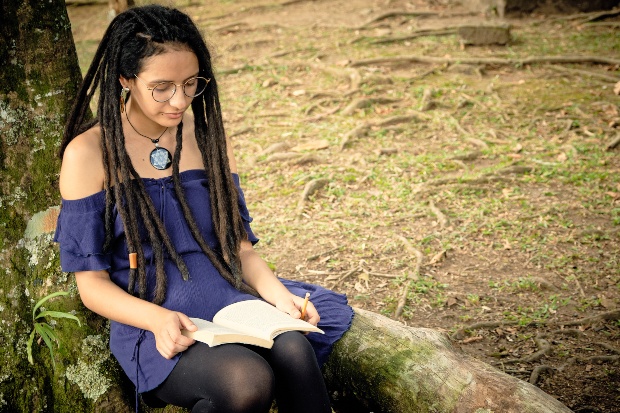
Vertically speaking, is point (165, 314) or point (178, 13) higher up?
point (178, 13)

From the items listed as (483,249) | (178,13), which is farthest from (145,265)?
(483,249)

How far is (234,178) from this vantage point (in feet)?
8.32

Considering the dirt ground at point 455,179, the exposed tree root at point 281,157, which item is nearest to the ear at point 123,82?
the dirt ground at point 455,179

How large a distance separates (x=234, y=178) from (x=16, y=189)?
77 centimetres

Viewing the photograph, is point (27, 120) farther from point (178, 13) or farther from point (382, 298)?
point (382, 298)

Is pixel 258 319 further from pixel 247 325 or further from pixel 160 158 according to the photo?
pixel 160 158

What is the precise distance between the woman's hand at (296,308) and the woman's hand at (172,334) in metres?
0.41

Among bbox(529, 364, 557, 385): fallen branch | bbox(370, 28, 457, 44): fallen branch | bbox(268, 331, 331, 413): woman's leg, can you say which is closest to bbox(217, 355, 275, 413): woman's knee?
bbox(268, 331, 331, 413): woman's leg

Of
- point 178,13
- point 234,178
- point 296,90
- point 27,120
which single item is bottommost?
point 296,90

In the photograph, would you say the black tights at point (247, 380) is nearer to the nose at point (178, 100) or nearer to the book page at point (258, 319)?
the book page at point (258, 319)

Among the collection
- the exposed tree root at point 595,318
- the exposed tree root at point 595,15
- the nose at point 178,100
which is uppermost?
the nose at point 178,100

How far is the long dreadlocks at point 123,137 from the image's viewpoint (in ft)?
7.19

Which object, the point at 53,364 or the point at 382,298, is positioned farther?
the point at 382,298

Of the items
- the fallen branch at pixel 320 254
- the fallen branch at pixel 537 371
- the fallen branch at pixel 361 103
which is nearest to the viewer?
the fallen branch at pixel 537 371
